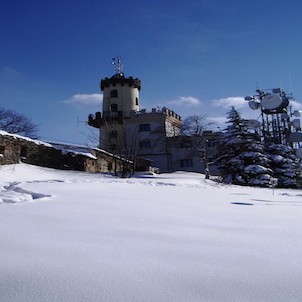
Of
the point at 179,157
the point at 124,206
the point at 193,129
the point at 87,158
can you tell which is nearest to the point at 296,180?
the point at 193,129

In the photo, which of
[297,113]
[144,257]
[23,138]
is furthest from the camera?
[297,113]

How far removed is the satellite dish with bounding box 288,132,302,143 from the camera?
25.5 meters

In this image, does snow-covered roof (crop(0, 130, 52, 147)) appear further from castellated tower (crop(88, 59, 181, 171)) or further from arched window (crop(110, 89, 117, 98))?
arched window (crop(110, 89, 117, 98))

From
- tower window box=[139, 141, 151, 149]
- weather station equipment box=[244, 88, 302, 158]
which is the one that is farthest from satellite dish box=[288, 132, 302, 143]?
tower window box=[139, 141, 151, 149]

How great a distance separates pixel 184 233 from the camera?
2850mm

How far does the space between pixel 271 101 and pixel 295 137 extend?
3.65 meters

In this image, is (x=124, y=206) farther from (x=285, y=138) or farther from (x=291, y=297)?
(x=285, y=138)

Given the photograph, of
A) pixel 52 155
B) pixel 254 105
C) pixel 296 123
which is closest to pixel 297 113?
pixel 296 123

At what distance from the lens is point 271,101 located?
25703 millimetres

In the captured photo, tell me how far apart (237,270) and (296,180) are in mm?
23413

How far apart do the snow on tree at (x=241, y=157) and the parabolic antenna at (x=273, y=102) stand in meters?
4.82

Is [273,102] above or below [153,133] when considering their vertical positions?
above

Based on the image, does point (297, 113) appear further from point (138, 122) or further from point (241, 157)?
point (138, 122)

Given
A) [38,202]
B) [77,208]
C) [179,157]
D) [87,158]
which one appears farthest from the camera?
[179,157]
